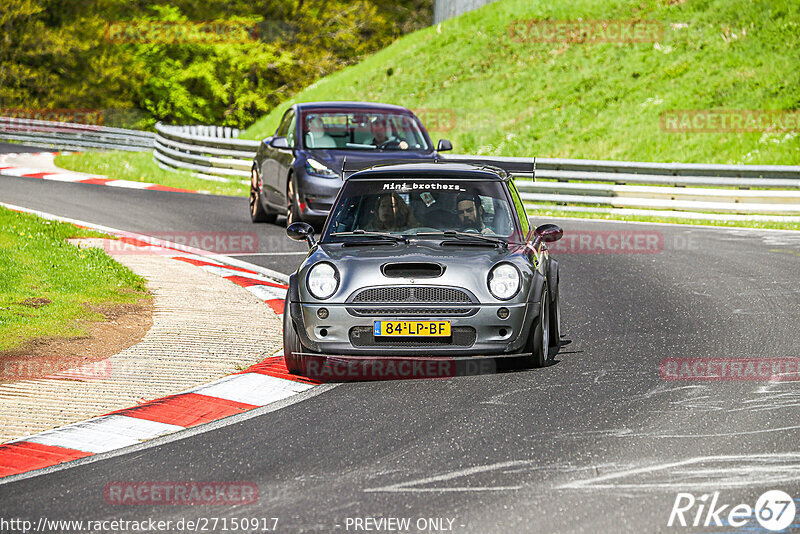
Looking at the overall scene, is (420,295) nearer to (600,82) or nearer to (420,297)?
(420,297)

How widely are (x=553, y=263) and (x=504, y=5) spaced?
109ft

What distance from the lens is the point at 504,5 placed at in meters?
41.4

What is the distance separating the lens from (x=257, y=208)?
59.5ft

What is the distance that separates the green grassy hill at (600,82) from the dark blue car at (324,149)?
12.0m

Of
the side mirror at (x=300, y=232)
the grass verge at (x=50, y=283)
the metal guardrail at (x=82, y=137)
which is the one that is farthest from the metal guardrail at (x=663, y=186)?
the metal guardrail at (x=82, y=137)

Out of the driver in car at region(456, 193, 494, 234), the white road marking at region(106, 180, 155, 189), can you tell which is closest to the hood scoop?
the driver in car at region(456, 193, 494, 234)

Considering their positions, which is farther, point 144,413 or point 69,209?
point 69,209

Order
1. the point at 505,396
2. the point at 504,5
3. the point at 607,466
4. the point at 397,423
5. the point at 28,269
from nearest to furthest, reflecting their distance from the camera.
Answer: the point at 607,466 → the point at 397,423 → the point at 505,396 → the point at 28,269 → the point at 504,5

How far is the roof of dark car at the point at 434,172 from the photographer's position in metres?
9.14

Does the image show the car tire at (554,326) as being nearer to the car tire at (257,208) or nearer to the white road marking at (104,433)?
the white road marking at (104,433)

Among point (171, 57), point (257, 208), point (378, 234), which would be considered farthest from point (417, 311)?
point (171, 57)

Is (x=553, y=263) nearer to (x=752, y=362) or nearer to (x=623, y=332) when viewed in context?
(x=623, y=332)

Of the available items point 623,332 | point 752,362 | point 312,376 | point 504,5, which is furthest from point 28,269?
point 504,5

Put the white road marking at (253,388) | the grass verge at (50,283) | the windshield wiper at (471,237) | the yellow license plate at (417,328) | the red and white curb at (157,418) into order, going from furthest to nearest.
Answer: the grass verge at (50,283) → the windshield wiper at (471,237) → the yellow license plate at (417,328) → the white road marking at (253,388) → the red and white curb at (157,418)
